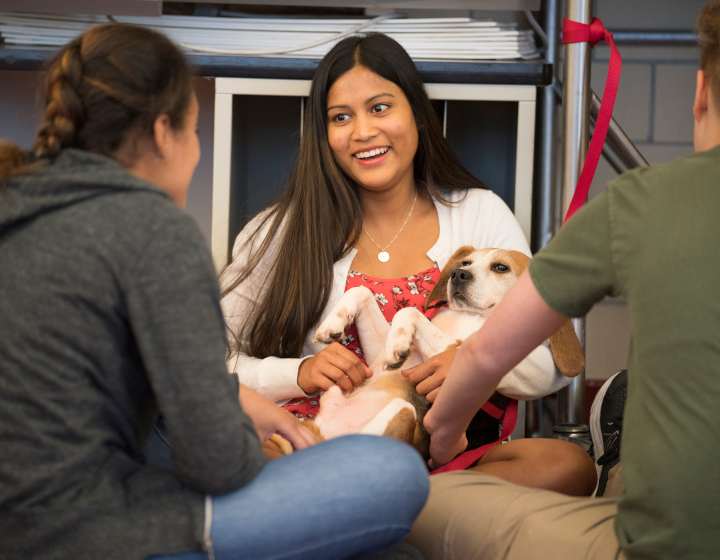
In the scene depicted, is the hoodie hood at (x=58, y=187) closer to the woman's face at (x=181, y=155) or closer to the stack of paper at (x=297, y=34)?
the woman's face at (x=181, y=155)

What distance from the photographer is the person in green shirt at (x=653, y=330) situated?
28.4 inches

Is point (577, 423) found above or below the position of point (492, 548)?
below

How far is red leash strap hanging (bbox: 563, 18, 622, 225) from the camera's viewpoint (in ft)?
4.95

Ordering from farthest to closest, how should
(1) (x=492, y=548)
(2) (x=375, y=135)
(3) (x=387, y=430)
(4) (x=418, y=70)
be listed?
(4) (x=418, y=70) < (2) (x=375, y=135) < (3) (x=387, y=430) < (1) (x=492, y=548)

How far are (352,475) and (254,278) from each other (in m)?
0.92

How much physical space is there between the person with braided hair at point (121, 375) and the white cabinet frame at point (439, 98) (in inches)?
36.8

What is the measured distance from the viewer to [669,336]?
736 millimetres

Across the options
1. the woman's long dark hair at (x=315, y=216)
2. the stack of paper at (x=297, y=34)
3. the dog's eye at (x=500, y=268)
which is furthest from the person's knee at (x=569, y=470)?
the stack of paper at (x=297, y=34)

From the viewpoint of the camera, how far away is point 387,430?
1207 mm

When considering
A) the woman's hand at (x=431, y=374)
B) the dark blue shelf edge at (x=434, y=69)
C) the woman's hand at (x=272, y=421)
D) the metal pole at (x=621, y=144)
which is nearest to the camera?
the woman's hand at (x=272, y=421)

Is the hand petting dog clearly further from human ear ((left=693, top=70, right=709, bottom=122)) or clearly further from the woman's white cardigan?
human ear ((left=693, top=70, right=709, bottom=122))

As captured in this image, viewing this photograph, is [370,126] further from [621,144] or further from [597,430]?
[597,430]

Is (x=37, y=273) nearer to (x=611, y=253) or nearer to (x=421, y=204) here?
(x=611, y=253)

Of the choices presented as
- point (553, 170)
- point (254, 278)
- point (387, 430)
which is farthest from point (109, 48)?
point (553, 170)
